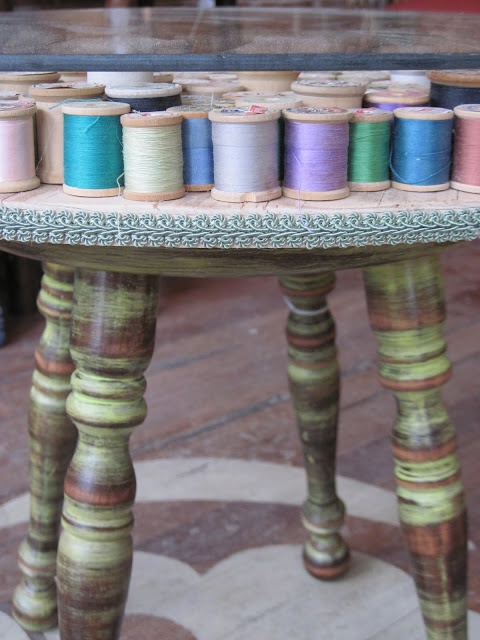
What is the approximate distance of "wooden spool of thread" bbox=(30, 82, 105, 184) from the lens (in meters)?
0.67

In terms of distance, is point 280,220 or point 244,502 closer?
point 280,220

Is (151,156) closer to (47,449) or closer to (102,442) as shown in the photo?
(102,442)

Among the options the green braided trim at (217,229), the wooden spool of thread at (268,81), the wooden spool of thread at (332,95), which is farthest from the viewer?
the wooden spool of thread at (268,81)

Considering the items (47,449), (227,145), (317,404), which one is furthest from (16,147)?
(317,404)

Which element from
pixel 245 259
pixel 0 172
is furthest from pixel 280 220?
pixel 0 172

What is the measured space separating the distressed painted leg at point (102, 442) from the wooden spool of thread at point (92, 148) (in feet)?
0.33

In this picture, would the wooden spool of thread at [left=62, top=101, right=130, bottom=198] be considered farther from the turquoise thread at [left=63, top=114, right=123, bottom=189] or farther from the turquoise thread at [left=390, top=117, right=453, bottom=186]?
the turquoise thread at [left=390, top=117, right=453, bottom=186]

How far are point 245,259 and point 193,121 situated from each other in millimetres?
109

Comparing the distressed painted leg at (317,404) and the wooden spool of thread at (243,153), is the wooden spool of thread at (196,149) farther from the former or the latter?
the distressed painted leg at (317,404)

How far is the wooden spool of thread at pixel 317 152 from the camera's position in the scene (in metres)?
0.64

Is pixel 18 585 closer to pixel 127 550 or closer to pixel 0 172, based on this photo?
pixel 127 550

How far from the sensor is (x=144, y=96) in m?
0.68

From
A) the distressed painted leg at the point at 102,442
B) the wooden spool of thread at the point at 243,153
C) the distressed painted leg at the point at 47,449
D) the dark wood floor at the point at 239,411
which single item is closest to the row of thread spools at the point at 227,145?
the wooden spool of thread at the point at 243,153

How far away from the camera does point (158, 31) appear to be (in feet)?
2.98
